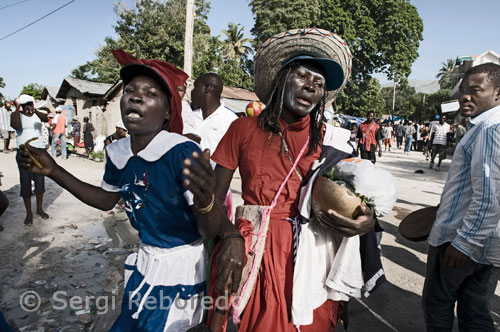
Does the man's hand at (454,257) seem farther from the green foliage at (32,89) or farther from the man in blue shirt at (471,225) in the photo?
the green foliage at (32,89)

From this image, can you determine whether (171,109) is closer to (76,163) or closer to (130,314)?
(130,314)

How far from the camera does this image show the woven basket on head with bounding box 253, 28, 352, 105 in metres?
1.95

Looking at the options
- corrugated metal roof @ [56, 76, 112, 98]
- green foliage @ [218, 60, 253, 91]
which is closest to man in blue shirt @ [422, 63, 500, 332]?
corrugated metal roof @ [56, 76, 112, 98]

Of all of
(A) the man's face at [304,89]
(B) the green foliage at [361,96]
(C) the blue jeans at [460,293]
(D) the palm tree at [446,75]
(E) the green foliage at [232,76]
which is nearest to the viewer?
(A) the man's face at [304,89]

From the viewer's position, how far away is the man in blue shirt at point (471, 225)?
70.5 inches

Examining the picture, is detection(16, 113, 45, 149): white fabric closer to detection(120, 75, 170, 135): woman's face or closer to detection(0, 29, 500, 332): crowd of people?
detection(0, 29, 500, 332): crowd of people

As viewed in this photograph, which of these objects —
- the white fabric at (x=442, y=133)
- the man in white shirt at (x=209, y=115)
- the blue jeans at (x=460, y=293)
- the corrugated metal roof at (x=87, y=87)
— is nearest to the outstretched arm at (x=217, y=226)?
the blue jeans at (x=460, y=293)

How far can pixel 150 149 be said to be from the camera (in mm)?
1605

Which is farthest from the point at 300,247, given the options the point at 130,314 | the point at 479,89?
the point at 479,89

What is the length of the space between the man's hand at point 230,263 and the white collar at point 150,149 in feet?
1.82

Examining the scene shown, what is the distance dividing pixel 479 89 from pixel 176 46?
24.7 metres

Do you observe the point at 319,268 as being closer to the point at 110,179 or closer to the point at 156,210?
the point at 156,210

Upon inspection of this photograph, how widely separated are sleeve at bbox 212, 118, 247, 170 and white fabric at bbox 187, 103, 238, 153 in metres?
1.64

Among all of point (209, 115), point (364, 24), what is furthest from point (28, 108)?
point (364, 24)
